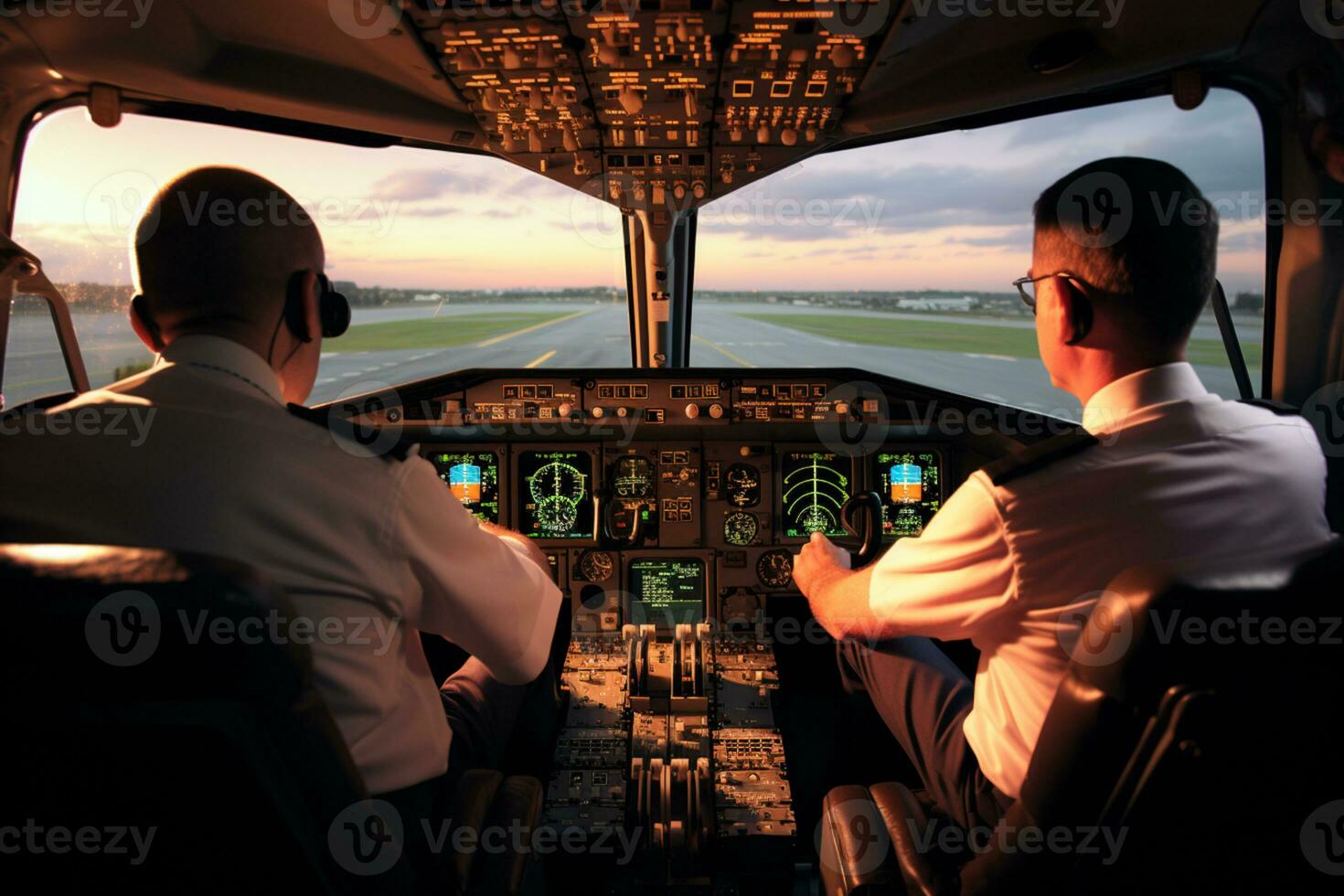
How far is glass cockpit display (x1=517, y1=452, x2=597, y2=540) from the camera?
2838mm

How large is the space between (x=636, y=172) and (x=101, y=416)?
7.26 ft

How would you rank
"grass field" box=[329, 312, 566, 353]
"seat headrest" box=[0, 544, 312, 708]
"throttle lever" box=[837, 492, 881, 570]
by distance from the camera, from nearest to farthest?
"seat headrest" box=[0, 544, 312, 708]
"throttle lever" box=[837, 492, 881, 570]
"grass field" box=[329, 312, 566, 353]

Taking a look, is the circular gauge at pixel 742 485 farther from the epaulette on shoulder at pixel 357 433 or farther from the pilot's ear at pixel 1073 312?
the epaulette on shoulder at pixel 357 433

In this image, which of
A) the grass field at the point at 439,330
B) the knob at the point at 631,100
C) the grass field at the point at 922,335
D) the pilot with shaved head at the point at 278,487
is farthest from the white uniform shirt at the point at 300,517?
the grass field at the point at 439,330

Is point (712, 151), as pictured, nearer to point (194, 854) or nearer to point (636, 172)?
point (636, 172)

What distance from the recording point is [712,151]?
262 cm

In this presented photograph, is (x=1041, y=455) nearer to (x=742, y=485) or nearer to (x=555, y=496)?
(x=742, y=485)

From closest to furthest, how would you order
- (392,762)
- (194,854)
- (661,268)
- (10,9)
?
1. (194,854)
2. (392,762)
3. (10,9)
4. (661,268)

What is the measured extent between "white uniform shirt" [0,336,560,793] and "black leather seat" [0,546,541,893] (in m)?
0.13

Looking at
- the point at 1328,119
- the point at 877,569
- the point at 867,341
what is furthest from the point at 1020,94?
the point at 867,341

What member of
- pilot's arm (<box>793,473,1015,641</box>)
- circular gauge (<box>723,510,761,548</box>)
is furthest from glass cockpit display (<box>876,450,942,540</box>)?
pilot's arm (<box>793,473,1015,641</box>)

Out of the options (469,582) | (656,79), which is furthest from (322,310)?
(656,79)

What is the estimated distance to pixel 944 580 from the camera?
4.00ft

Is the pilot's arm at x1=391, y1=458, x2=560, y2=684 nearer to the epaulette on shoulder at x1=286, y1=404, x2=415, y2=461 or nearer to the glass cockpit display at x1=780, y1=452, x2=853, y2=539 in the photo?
the epaulette on shoulder at x1=286, y1=404, x2=415, y2=461
